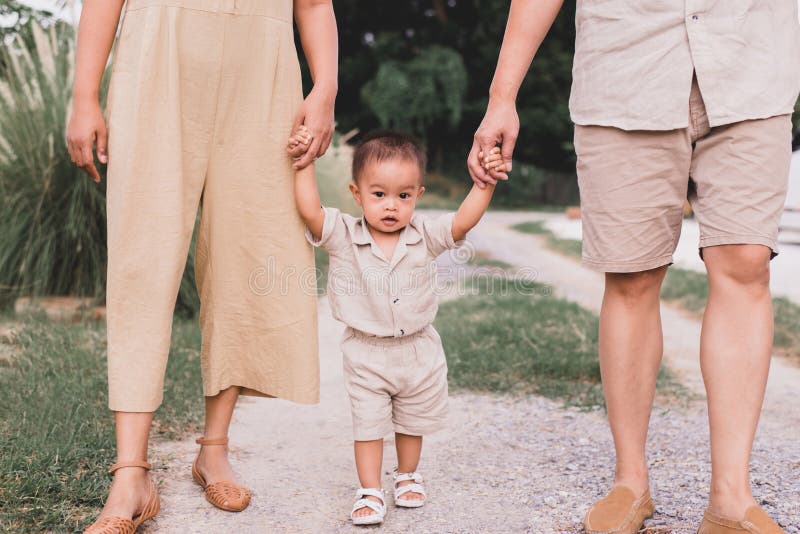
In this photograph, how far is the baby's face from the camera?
227cm

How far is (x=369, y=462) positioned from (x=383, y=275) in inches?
20.6

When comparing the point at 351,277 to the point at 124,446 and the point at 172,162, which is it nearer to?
the point at 172,162

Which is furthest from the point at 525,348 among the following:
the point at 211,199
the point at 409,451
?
the point at 211,199

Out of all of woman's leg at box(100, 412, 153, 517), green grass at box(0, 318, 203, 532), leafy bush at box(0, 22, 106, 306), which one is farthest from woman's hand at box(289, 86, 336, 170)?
leafy bush at box(0, 22, 106, 306)

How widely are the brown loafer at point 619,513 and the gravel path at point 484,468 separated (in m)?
0.06

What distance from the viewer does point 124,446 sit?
207cm

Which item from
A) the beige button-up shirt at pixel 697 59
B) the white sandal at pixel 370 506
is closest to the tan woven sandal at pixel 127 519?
the white sandal at pixel 370 506

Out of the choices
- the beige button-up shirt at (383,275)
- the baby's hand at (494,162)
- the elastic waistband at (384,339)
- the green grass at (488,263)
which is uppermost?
the baby's hand at (494,162)

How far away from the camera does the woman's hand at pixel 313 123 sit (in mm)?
2229

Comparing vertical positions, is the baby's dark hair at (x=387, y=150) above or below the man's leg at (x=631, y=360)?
above

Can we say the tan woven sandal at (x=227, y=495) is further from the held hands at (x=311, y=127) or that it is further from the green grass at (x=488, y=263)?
the green grass at (x=488, y=263)

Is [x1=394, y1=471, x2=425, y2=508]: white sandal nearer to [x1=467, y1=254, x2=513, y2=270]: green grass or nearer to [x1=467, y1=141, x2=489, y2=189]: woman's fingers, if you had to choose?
[x1=467, y1=141, x2=489, y2=189]: woman's fingers

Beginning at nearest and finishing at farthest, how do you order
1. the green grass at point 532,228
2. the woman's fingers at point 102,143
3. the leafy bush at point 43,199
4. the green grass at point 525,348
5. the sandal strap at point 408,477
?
the woman's fingers at point 102,143, the sandal strap at point 408,477, the green grass at point 525,348, the leafy bush at point 43,199, the green grass at point 532,228

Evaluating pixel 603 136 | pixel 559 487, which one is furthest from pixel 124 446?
pixel 603 136
